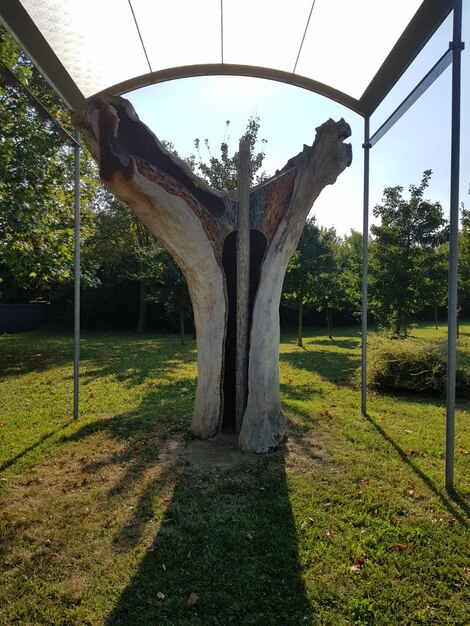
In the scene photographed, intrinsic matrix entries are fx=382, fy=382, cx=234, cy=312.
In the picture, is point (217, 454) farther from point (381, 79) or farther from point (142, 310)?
A: point (142, 310)

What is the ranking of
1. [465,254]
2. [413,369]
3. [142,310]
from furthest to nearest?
1. [142,310]
2. [465,254]
3. [413,369]

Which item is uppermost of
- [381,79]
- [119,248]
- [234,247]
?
[119,248]

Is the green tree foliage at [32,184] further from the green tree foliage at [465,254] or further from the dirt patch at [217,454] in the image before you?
the green tree foliage at [465,254]

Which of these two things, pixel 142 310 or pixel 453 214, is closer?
pixel 453 214

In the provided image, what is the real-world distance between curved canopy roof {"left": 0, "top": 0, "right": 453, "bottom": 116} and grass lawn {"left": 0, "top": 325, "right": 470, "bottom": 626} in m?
4.23

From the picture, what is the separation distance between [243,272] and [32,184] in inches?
255

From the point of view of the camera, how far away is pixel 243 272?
14.2 feet

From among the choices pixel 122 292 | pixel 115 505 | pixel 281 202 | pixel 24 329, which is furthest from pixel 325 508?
pixel 24 329

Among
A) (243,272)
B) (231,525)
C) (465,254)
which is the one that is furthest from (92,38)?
(465,254)

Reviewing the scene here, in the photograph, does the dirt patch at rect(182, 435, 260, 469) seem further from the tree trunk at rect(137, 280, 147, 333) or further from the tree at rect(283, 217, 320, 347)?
the tree trunk at rect(137, 280, 147, 333)

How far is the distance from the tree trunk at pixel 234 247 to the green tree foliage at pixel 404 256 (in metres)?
8.72

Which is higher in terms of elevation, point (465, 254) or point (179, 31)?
point (465, 254)

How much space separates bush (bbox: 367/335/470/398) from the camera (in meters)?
7.01

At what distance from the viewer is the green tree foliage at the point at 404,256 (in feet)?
40.0
